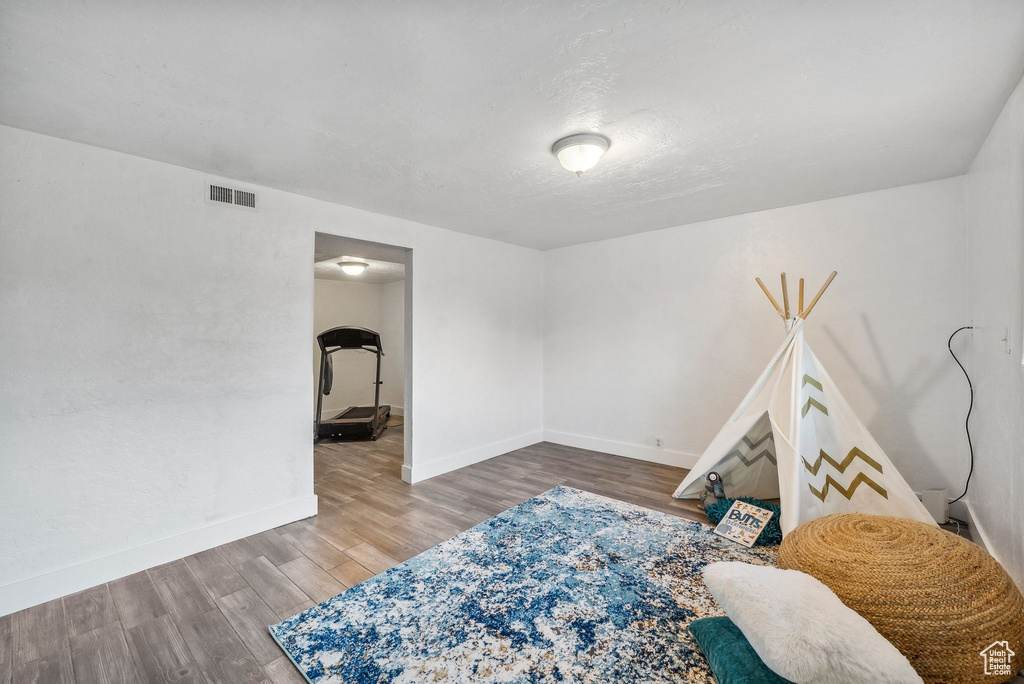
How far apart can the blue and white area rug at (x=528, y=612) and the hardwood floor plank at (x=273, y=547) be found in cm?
65

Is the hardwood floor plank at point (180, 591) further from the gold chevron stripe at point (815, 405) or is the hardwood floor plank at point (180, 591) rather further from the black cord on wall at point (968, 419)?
the black cord on wall at point (968, 419)

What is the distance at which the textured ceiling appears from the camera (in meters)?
1.42

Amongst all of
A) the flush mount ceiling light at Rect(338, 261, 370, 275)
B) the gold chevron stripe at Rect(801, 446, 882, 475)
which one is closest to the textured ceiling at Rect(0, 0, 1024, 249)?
the gold chevron stripe at Rect(801, 446, 882, 475)

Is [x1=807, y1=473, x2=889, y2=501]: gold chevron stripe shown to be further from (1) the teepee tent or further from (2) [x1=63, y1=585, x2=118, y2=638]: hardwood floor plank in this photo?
(2) [x1=63, y1=585, x2=118, y2=638]: hardwood floor plank

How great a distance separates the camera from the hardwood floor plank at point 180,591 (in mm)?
2059

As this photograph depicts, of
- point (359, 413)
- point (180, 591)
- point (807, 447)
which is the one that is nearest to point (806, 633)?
point (807, 447)

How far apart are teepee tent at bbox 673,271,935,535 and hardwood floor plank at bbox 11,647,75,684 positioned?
3607mm

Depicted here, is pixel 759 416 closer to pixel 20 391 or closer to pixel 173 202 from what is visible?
pixel 173 202

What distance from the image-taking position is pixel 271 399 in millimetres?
2971

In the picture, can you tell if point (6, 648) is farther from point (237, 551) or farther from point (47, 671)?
point (237, 551)

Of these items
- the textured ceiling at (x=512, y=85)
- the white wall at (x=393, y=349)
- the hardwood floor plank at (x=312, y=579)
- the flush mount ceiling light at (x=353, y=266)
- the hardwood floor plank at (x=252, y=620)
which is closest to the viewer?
the textured ceiling at (x=512, y=85)

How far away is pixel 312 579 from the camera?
2318 mm

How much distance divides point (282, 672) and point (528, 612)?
104cm

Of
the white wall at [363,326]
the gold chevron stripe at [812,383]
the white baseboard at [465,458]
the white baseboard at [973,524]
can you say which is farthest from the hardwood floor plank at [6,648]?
the white wall at [363,326]
